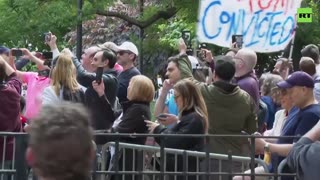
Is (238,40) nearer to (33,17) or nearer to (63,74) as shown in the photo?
(63,74)

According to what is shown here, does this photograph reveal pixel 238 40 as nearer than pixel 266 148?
No

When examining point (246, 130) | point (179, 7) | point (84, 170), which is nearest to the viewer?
point (84, 170)

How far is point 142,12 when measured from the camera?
19766 millimetres

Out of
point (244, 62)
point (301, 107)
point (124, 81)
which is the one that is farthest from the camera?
point (124, 81)

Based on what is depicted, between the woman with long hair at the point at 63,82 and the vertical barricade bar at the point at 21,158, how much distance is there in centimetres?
251

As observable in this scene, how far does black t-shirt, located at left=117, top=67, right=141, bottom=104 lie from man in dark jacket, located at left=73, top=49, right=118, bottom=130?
410mm

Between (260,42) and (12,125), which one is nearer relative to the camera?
(12,125)

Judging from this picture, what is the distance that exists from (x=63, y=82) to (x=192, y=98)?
1.50 metres

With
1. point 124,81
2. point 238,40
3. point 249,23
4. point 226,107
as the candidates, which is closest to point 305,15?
point 249,23

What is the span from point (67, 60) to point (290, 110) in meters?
2.36

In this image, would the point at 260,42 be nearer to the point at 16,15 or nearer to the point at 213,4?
the point at 213,4

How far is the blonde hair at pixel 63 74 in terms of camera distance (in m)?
8.53

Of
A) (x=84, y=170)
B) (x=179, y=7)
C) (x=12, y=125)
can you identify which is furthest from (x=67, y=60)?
(x=179, y=7)

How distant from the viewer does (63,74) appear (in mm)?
8570
